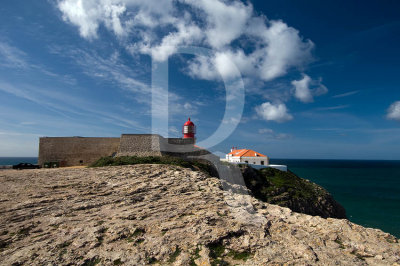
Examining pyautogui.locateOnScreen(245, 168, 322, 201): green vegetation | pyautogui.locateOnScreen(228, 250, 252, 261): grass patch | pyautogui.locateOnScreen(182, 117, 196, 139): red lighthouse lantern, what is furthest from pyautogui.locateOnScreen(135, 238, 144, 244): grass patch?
pyautogui.locateOnScreen(182, 117, 196, 139): red lighthouse lantern

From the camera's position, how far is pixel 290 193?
20.9 metres

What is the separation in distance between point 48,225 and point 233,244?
13.9ft

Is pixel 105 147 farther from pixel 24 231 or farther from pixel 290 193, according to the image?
pixel 290 193

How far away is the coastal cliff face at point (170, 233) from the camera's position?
3.69 metres

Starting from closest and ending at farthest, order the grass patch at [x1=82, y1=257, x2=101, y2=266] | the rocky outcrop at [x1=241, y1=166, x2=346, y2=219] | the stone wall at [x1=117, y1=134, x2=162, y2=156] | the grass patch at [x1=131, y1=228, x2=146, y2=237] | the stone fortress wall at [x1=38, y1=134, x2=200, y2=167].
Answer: the grass patch at [x1=82, y1=257, x2=101, y2=266], the grass patch at [x1=131, y1=228, x2=146, y2=237], the stone wall at [x1=117, y1=134, x2=162, y2=156], the stone fortress wall at [x1=38, y1=134, x2=200, y2=167], the rocky outcrop at [x1=241, y1=166, x2=346, y2=219]

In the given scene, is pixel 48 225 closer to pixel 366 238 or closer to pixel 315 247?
pixel 315 247

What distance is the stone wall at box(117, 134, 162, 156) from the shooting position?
18906 millimetres

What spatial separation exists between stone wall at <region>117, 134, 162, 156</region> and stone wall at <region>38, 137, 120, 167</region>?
85.4 inches

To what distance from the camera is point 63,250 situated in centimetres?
382

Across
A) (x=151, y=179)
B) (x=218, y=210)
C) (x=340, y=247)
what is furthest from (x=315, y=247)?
(x=151, y=179)

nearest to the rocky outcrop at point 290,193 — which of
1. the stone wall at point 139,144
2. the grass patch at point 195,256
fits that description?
the stone wall at point 139,144

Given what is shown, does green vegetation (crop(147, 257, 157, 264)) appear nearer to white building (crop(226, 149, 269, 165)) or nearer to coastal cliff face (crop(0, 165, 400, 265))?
coastal cliff face (crop(0, 165, 400, 265))

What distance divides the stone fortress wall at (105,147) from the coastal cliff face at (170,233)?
12094 millimetres

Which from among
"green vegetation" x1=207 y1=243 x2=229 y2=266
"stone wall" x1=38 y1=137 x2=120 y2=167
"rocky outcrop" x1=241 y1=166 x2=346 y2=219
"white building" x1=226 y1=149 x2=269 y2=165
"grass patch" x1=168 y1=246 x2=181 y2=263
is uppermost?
"stone wall" x1=38 y1=137 x2=120 y2=167
